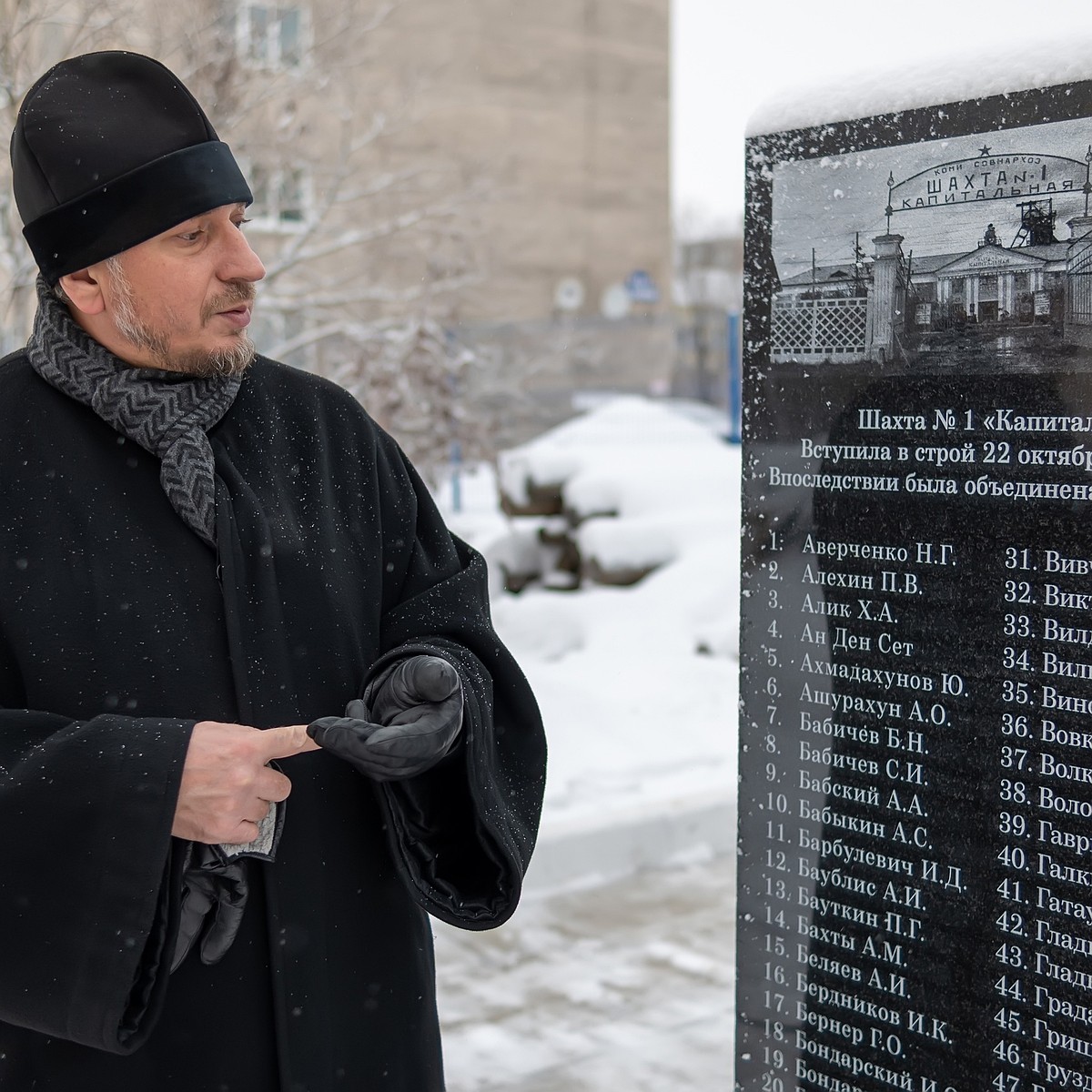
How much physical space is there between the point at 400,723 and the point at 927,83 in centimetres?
126

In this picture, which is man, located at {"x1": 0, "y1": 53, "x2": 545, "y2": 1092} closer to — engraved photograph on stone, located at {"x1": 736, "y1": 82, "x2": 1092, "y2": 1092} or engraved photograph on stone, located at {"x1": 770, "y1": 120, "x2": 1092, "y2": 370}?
engraved photograph on stone, located at {"x1": 736, "y1": 82, "x2": 1092, "y2": 1092}

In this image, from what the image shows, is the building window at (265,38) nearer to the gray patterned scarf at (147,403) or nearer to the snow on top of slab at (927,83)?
the snow on top of slab at (927,83)

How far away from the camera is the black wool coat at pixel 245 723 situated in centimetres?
163

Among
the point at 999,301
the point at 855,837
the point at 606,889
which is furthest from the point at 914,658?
the point at 606,889

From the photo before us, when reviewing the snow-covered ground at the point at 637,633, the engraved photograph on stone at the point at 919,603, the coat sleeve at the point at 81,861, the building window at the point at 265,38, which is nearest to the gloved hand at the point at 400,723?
the coat sleeve at the point at 81,861

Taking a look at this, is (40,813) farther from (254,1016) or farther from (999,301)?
(999,301)

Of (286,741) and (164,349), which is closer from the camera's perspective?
(286,741)

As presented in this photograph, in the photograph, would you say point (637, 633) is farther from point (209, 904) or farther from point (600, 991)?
point (209, 904)

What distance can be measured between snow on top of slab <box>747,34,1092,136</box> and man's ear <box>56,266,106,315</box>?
1127mm

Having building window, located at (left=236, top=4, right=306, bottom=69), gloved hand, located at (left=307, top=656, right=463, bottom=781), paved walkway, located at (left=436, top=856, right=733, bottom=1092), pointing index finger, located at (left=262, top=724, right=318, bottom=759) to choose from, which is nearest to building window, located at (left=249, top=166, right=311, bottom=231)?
building window, located at (left=236, top=4, right=306, bottom=69)

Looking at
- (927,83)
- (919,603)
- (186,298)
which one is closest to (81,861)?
(186,298)

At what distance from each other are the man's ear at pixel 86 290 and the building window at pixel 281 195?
5.38 meters

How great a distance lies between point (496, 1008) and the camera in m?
3.93

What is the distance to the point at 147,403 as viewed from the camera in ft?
5.97
